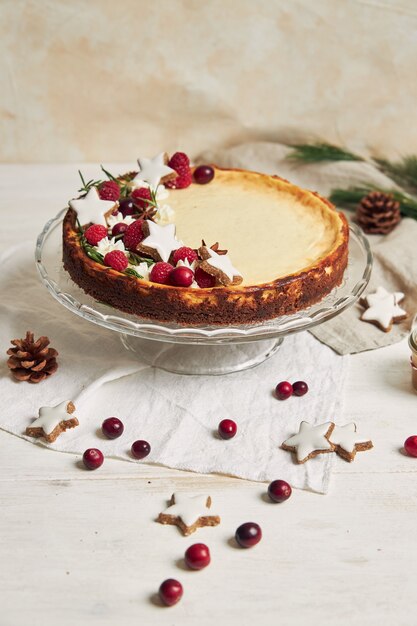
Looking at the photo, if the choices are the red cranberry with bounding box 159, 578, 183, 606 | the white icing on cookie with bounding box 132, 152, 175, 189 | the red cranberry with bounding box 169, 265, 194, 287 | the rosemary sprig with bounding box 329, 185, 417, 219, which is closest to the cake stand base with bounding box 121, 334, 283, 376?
the red cranberry with bounding box 169, 265, 194, 287

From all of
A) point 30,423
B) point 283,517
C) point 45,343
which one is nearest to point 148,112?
point 45,343

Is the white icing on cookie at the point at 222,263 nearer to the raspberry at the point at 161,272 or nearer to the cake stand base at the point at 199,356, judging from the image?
the raspberry at the point at 161,272

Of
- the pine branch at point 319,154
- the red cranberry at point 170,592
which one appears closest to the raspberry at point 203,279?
the red cranberry at point 170,592

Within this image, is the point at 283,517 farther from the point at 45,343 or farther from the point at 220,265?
the point at 45,343

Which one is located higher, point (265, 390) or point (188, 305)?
point (188, 305)

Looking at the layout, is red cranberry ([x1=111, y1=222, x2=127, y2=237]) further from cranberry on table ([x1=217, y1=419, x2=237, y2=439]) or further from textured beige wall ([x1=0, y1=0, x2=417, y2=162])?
textured beige wall ([x1=0, y1=0, x2=417, y2=162])

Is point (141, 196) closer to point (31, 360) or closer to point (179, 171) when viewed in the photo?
point (179, 171)

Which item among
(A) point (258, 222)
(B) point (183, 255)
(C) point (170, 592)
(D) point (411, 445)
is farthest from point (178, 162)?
(C) point (170, 592)
